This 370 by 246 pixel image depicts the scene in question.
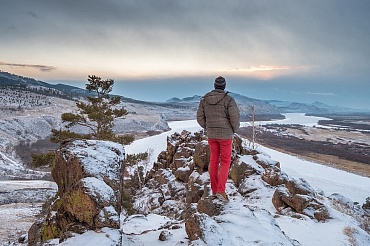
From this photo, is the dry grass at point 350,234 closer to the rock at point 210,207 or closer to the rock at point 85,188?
the rock at point 210,207

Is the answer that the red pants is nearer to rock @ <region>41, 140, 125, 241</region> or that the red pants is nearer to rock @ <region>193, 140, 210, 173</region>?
rock @ <region>41, 140, 125, 241</region>

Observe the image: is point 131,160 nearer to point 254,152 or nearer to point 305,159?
point 254,152

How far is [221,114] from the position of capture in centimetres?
830

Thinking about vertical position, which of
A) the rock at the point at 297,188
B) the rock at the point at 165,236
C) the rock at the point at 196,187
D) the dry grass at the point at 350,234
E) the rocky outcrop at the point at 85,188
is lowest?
the rock at the point at 196,187

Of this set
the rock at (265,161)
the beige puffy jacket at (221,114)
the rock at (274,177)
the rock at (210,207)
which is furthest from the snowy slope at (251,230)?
the beige puffy jacket at (221,114)

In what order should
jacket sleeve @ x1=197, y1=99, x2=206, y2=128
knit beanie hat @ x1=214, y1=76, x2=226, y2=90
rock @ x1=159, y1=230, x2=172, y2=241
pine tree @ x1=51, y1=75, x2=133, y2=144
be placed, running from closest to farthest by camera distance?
rock @ x1=159, y1=230, x2=172, y2=241 → knit beanie hat @ x1=214, y1=76, x2=226, y2=90 → jacket sleeve @ x1=197, y1=99, x2=206, y2=128 → pine tree @ x1=51, y1=75, x2=133, y2=144

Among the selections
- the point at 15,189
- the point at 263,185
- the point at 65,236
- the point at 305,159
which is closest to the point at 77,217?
the point at 65,236

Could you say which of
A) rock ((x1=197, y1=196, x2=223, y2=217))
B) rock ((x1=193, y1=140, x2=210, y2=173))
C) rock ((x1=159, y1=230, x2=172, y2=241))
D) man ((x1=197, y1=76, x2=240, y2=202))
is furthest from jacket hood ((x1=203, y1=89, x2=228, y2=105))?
rock ((x1=193, y1=140, x2=210, y2=173))

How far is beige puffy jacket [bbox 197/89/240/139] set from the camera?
8234 mm

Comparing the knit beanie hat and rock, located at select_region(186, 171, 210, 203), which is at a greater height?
the knit beanie hat

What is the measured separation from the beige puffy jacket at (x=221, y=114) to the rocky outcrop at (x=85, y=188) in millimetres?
2804

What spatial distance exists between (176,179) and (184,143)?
4108 millimetres

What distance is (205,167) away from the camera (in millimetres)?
→ 20141

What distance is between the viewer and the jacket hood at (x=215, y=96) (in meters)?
8.24
